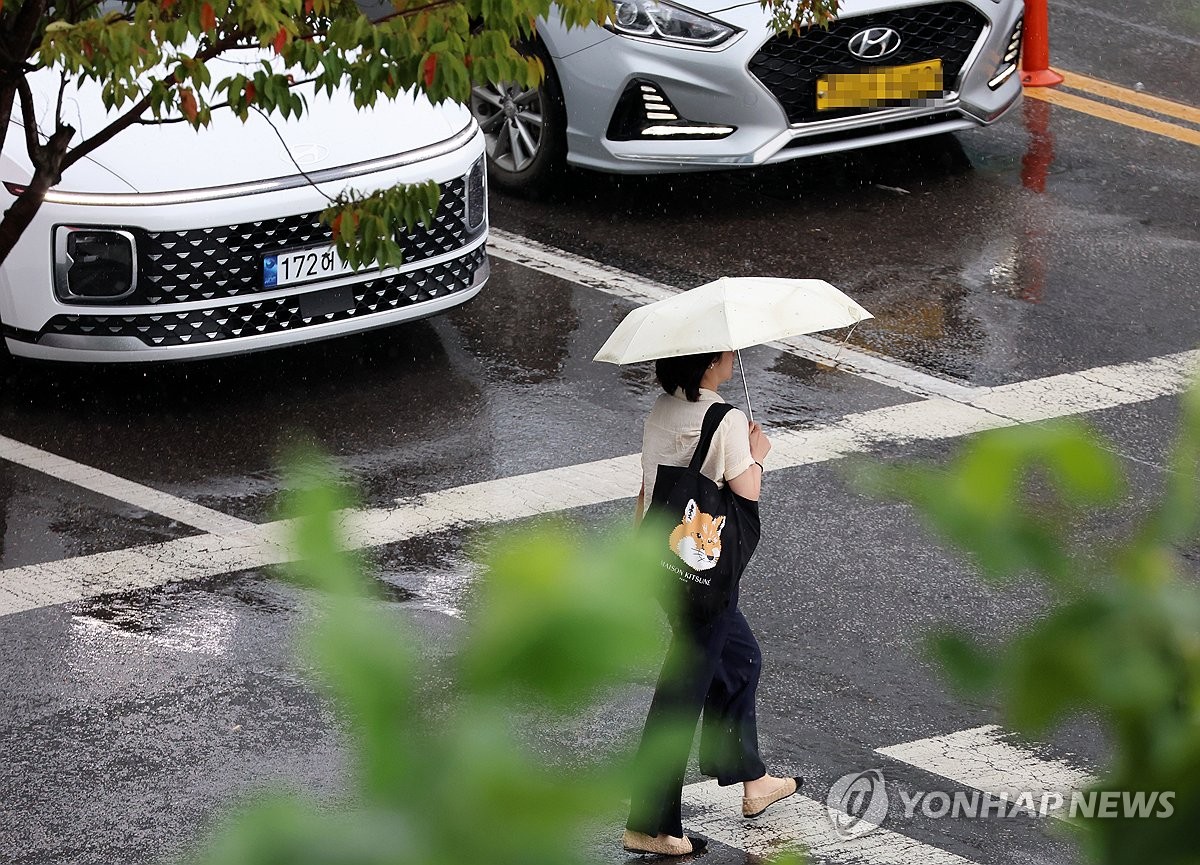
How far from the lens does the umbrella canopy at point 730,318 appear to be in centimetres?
437

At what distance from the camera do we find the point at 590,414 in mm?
7156

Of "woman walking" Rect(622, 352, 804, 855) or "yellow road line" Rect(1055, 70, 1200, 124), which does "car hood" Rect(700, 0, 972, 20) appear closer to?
"yellow road line" Rect(1055, 70, 1200, 124)

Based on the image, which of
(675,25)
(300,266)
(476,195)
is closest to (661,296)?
(476,195)

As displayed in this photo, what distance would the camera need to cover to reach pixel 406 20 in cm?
390

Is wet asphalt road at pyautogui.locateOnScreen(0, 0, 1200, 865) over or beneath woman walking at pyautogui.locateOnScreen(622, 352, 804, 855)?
beneath

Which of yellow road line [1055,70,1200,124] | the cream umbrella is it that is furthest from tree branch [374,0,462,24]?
Answer: yellow road line [1055,70,1200,124]

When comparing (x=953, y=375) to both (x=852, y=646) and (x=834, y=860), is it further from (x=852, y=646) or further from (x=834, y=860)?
(x=834, y=860)

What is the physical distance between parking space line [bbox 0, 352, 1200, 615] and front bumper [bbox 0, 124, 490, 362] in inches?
38.5

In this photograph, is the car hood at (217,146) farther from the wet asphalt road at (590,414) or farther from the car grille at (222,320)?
the wet asphalt road at (590,414)

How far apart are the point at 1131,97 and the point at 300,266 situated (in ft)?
21.4

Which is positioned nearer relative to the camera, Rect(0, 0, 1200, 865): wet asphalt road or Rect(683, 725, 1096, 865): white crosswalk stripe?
Rect(683, 725, 1096, 865): white crosswalk stripe

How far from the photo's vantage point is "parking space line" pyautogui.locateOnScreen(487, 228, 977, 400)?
7.45 meters

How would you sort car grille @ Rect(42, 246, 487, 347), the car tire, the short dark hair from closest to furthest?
the short dark hair < car grille @ Rect(42, 246, 487, 347) < the car tire

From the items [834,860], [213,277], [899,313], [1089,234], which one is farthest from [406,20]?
[1089,234]
